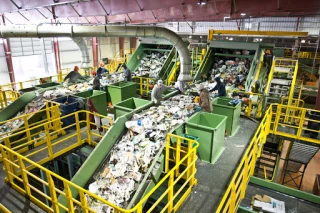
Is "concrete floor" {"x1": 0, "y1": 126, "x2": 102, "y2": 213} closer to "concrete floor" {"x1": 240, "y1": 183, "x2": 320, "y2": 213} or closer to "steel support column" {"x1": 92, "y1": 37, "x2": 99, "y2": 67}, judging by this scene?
"concrete floor" {"x1": 240, "y1": 183, "x2": 320, "y2": 213}

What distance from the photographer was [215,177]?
5371mm

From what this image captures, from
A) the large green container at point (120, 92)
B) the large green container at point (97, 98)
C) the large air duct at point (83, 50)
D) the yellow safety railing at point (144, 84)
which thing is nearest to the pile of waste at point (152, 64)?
the yellow safety railing at point (144, 84)

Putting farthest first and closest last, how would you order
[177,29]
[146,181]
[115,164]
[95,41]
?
[177,29] → [95,41] → [115,164] → [146,181]

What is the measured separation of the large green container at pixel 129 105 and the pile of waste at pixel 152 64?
185 inches

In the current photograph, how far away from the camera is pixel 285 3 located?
25.0ft

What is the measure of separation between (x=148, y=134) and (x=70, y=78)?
6308mm

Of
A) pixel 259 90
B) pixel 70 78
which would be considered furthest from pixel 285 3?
pixel 70 78

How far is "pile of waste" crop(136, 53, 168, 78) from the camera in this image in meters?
12.8

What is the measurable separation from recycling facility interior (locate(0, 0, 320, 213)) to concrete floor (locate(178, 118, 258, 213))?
25 mm

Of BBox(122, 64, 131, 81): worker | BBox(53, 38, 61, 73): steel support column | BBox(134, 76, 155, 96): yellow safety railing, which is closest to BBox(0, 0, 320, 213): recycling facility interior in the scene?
BBox(134, 76, 155, 96): yellow safety railing

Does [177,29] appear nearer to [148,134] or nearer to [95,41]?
[95,41]

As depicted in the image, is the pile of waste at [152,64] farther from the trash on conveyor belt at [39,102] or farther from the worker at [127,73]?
the trash on conveyor belt at [39,102]

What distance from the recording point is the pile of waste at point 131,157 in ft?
15.6

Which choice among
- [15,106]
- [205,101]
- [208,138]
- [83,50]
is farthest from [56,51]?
[208,138]
